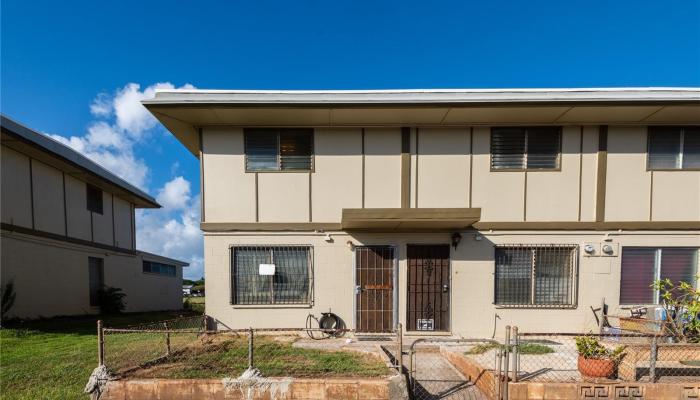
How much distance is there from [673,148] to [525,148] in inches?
125

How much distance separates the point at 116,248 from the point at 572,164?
1613 centimetres

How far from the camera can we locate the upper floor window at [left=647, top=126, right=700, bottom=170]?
706cm

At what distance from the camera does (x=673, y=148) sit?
710cm

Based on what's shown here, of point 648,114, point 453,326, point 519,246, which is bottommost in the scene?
point 453,326

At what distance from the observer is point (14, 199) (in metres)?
9.13

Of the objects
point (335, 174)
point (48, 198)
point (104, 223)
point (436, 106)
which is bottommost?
point (104, 223)

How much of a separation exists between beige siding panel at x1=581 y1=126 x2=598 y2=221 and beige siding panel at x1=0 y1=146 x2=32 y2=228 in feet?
47.8

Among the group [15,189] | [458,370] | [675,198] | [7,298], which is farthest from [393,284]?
[15,189]

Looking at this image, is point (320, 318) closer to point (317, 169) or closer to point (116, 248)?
point (317, 169)

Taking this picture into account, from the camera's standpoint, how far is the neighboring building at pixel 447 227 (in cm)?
707

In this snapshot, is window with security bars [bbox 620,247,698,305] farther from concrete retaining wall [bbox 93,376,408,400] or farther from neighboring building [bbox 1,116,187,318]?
neighboring building [bbox 1,116,187,318]

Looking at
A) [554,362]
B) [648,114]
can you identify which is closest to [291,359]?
[554,362]

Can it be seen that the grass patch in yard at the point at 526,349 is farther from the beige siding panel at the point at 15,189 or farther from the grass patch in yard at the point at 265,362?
the beige siding panel at the point at 15,189

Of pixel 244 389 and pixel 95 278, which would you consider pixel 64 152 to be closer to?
pixel 95 278
